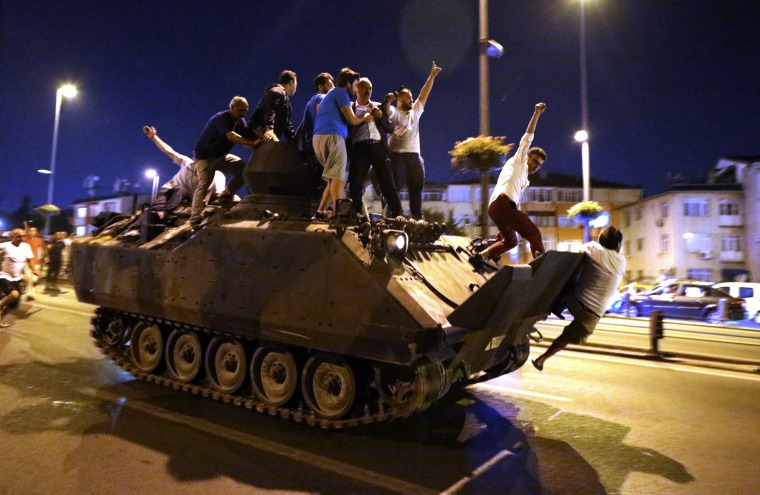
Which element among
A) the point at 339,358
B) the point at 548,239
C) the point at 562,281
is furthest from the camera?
the point at 548,239

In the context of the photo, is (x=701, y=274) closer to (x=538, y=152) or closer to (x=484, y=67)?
(x=484, y=67)

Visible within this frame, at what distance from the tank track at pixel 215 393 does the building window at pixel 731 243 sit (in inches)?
1536

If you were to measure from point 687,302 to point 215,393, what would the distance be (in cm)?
1774

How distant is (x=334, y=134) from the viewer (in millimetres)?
6426

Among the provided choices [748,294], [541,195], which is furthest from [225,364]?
[541,195]

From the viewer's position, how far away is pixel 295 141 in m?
7.96

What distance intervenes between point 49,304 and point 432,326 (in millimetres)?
13768

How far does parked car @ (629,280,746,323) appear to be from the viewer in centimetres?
1836

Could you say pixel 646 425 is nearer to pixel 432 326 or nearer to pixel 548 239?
pixel 432 326

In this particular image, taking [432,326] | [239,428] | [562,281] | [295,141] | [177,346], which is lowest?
[239,428]

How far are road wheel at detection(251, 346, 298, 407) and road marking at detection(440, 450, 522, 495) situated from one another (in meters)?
1.91

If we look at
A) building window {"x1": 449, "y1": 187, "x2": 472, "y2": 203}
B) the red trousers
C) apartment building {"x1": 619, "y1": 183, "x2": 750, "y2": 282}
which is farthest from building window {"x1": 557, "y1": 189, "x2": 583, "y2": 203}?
the red trousers

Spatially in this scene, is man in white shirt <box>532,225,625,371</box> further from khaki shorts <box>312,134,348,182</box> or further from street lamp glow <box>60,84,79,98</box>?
street lamp glow <box>60,84,79,98</box>

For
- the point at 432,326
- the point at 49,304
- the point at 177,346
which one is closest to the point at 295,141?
the point at 177,346
